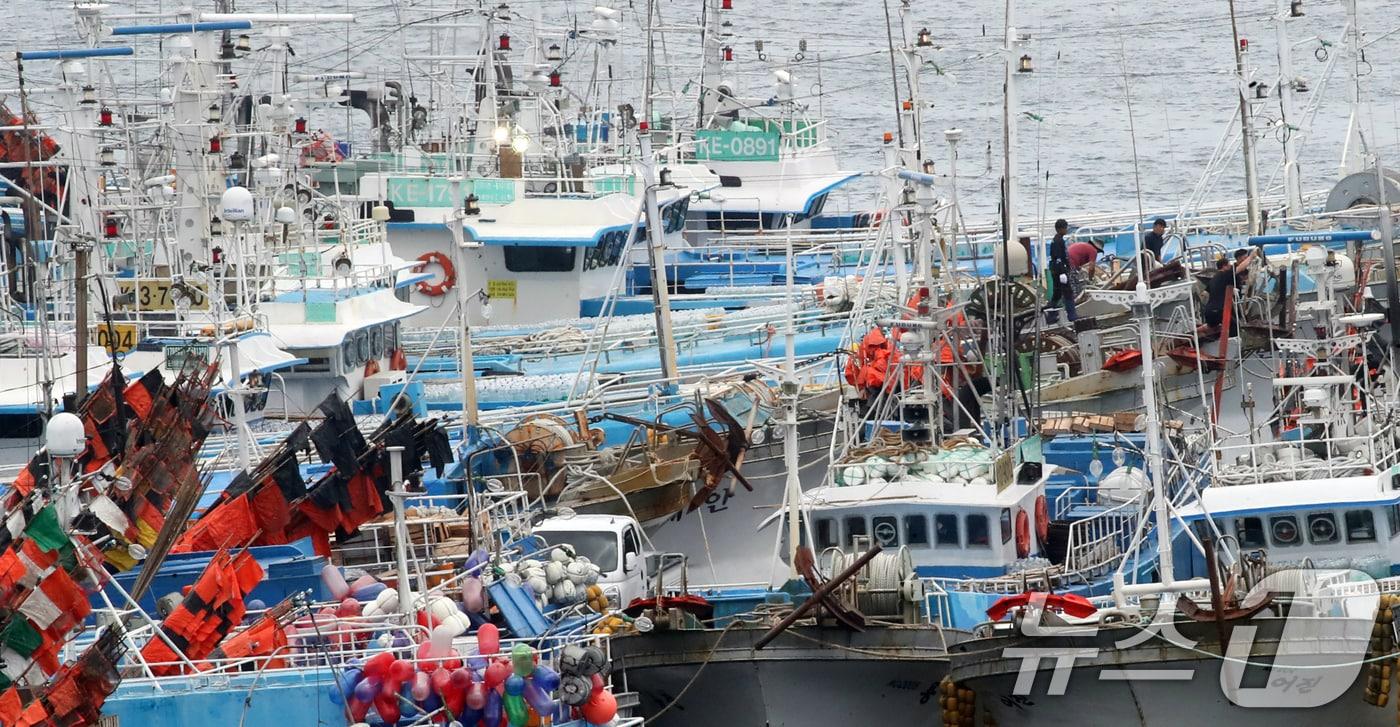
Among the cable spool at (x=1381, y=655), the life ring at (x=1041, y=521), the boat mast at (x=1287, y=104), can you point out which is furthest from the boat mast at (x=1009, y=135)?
the cable spool at (x=1381, y=655)

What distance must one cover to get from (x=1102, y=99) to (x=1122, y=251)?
3157 centimetres

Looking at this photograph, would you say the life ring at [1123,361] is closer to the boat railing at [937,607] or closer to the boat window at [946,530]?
the boat window at [946,530]

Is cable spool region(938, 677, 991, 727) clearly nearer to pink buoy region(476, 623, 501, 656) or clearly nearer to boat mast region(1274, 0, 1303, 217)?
pink buoy region(476, 623, 501, 656)

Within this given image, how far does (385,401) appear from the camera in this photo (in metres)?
28.2

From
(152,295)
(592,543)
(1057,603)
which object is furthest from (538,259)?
(1057,603)

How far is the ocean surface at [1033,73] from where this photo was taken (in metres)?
56.6

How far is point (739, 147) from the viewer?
45.2 meters

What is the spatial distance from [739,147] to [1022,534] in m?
22.8

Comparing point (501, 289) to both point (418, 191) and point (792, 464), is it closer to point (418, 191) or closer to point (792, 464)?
point (418, 191)

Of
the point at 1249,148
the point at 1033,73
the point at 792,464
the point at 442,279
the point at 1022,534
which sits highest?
the point at 1033,73

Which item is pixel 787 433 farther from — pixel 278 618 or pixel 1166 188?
pixel 1166 188

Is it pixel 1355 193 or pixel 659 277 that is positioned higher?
pixel 1355 193

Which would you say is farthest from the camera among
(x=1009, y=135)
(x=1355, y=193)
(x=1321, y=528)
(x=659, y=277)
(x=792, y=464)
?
(x=1355, y=193)

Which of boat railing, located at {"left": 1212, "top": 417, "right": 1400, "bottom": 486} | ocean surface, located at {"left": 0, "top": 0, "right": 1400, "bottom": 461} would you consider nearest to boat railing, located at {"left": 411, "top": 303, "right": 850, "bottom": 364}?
boat railing, located at {"left": 1212, "top": 417, "right": 1400, "bottom": 486}
